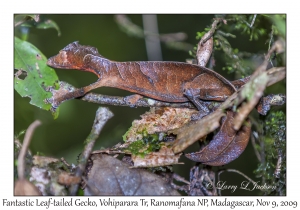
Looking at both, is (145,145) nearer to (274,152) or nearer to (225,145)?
(225,145)

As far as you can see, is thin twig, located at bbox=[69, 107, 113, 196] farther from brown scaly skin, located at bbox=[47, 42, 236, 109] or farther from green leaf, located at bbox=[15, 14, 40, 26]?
green leaf, located at bbox=[15, 14, 40, 26]

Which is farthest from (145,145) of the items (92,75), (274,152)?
(92,75)

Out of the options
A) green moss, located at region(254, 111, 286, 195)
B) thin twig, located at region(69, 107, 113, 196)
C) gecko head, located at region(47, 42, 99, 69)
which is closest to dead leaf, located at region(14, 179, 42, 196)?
thin twig, located at region(69, 107, 113, 196)

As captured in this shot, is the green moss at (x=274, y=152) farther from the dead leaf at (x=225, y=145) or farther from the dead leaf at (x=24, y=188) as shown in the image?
the dead leaf at (x=24, y=188)

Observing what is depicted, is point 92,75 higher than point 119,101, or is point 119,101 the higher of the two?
point 92,75

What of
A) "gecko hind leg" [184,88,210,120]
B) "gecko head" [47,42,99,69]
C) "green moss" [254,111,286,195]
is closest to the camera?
"gecko hind leg" [184,88,210,120]

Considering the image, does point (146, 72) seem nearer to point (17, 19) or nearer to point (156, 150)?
point (156, 150)
